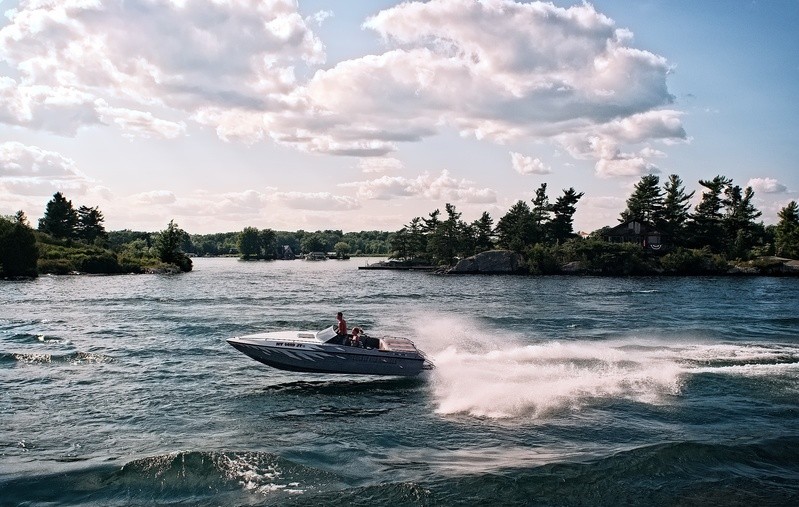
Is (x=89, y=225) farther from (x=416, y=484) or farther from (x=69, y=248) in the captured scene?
(x=416, y=484)

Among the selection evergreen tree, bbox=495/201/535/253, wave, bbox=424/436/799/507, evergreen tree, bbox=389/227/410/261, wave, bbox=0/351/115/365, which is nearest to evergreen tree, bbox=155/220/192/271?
evergreen tree, bbox=389/227/410/261

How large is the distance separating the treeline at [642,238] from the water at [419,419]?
2580 inches

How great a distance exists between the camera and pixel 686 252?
4109 inches

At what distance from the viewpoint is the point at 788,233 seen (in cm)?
11081

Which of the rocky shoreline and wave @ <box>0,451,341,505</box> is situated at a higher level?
the rocky shoreline

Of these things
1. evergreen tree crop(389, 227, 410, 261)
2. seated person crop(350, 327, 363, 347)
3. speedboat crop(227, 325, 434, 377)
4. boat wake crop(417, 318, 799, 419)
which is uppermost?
evergreen tree crop(389, 227, 410, 261)

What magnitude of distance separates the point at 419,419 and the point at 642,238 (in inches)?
4182

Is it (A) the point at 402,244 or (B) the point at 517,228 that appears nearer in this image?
(B) the point at 517,228

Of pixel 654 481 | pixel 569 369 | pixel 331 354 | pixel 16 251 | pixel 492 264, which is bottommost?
pixel 654 481

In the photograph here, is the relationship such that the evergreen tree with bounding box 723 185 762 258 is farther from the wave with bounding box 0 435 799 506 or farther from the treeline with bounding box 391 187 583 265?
the wave with bounding box 0 435 799 506

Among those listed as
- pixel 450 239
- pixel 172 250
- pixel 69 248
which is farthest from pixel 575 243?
pixel 69 248

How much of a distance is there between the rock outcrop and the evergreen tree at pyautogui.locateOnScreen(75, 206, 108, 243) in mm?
86507

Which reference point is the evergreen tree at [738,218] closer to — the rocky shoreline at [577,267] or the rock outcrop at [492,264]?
the rocky shoreline at [577,267]

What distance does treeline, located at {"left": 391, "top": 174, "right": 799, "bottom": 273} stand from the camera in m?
106
